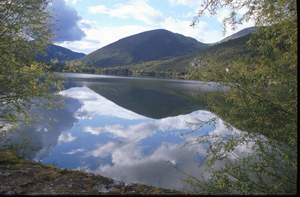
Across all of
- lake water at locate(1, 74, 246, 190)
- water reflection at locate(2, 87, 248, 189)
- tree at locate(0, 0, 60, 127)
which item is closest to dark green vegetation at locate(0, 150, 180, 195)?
tree at locate(0, 0, 60, 127)

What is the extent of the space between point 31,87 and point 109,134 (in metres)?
28.1

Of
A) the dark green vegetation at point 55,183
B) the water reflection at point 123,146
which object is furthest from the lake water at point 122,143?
the dark green vegetation at point 55,183

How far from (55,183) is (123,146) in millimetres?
23941

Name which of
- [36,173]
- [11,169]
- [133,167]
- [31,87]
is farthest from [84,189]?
[133,167]

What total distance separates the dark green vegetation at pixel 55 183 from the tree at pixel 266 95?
316 cm

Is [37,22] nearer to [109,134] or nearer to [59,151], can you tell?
[59,151]

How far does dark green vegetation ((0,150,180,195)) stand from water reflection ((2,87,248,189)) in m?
5.83

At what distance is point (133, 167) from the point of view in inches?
1136

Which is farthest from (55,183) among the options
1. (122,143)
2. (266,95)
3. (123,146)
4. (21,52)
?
(122,143)

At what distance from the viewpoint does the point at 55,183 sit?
12.9 meters

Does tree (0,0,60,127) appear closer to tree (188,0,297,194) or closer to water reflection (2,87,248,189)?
water reflection (2,87,248,189)

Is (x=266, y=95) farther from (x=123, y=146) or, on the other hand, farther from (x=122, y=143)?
(x=122, y=143)

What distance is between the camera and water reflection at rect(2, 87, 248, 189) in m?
27.1

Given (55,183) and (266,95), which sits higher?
(266,95)
